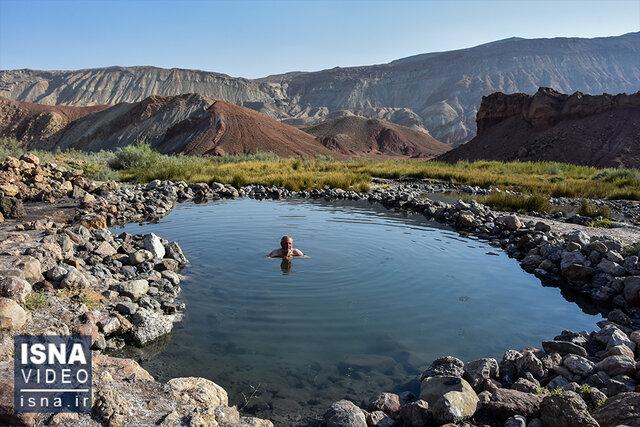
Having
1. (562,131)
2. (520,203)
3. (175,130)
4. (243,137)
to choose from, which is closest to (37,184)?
(520,203)

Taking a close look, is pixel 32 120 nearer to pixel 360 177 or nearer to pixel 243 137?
pixel 243 137

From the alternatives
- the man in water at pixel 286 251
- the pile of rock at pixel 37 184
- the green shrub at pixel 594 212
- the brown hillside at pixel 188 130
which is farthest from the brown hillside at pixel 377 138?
the man in water at pixel 286 251

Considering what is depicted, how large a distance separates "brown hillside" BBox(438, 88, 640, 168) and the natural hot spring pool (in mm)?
40538

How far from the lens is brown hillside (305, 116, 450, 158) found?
96.6 metres

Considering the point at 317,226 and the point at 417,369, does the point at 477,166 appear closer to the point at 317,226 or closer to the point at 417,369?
the point at 317,226

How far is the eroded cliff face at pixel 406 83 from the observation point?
424 feet

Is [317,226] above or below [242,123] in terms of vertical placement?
below

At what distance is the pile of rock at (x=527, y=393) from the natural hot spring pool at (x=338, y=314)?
1.94 ft

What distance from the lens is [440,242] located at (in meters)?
12.9

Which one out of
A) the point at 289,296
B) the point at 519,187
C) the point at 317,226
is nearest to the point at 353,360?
the point at 289,296

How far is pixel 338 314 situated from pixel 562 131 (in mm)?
53540

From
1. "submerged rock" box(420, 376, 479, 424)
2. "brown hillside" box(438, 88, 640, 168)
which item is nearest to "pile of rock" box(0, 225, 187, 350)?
A: "submerged rock" box(420, 376, 479, 424)

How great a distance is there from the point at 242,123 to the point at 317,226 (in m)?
63.9

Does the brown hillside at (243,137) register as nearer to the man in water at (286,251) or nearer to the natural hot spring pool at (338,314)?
the natural hot spring pool at (338,314)
